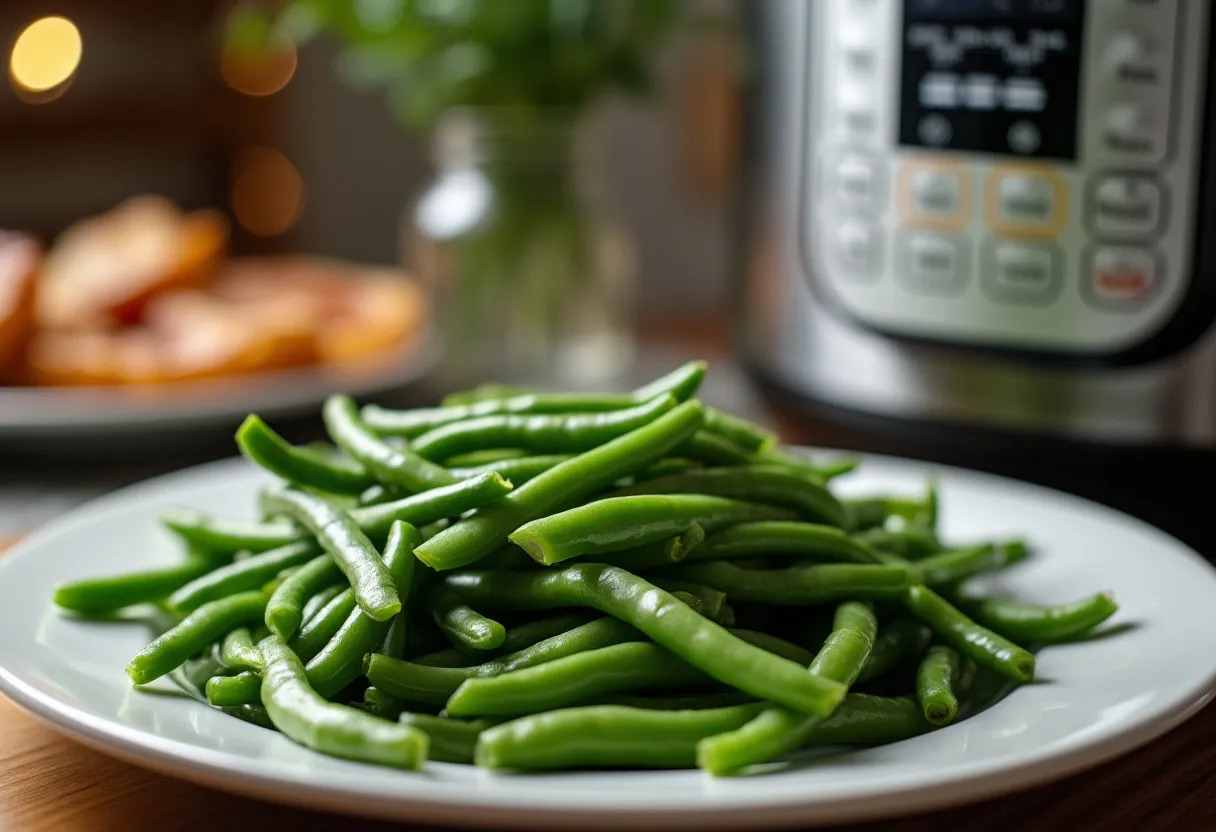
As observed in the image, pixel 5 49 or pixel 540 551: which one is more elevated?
pixel 5 49

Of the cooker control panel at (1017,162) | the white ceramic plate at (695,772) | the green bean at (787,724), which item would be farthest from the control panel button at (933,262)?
→ the green bean at (787,724)

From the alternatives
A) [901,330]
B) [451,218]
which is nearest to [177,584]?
[901,330]

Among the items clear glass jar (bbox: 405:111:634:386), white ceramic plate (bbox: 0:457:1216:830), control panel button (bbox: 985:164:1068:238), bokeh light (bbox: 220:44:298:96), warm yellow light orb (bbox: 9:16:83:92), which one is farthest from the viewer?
bokeh light (bbox: 220:44:298:96)

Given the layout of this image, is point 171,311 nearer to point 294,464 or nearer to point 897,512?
point 294,464

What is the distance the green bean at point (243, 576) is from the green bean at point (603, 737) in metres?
0.23

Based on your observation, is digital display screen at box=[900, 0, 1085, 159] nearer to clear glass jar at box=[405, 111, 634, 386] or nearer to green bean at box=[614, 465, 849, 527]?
green bean at box=[614, 465, 849, 527]

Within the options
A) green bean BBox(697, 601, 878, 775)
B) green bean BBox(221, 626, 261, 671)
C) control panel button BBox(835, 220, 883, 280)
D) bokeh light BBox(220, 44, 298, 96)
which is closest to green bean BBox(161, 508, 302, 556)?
green bean BBox(221, 626, 261, 671)

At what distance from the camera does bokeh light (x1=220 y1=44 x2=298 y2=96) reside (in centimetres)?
293

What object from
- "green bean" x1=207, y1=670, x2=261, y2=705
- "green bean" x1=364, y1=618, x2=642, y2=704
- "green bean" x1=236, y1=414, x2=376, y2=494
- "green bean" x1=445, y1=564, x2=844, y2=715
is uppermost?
"green bean" x1=236, y1=414, x2=376, y2=494

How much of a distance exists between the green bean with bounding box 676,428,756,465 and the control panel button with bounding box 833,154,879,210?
391mm

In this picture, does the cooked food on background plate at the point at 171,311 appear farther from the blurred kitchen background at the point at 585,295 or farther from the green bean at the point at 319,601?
the green bean at the point at 319,601

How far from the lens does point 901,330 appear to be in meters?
1.15

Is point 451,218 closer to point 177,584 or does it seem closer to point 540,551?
point 177,584

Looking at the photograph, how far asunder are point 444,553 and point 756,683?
0.17 m
